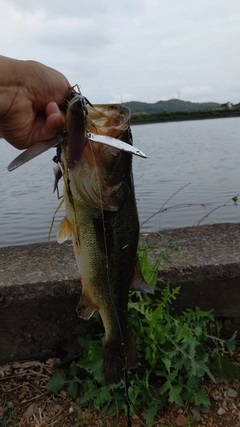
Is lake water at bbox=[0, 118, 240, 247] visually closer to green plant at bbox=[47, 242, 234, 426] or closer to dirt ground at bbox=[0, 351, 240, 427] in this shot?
green plant at bbox=[47, 242, 234, 426]

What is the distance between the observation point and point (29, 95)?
7.97 feet

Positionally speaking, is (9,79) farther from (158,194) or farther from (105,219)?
(158,194)

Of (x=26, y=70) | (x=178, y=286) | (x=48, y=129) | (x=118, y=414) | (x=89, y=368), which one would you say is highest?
(x=26, y=70)

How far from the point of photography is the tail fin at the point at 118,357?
8.43 ft

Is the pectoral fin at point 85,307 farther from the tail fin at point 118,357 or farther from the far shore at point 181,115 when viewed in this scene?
the far shore at point 181,115

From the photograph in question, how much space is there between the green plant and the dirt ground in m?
0.07

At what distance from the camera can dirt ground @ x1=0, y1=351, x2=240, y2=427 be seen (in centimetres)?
283

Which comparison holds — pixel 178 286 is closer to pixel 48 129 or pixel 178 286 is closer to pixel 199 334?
pixel 199 334

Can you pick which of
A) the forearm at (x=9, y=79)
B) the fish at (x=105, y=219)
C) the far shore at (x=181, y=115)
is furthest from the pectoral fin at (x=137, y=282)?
the far shore at (x=181, y=115)

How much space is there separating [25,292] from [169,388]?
1.30 m

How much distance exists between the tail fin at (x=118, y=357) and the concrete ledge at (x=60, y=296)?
751 mm

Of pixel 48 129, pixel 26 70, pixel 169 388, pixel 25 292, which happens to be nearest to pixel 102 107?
pixel 48 129

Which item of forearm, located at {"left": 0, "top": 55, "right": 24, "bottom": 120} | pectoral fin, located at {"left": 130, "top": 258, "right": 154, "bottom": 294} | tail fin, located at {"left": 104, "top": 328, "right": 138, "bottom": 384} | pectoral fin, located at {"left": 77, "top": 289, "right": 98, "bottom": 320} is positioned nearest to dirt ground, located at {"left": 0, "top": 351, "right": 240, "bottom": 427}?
tail fin, located at {"left": 104, "top": 328, "right": 138, "bottom": 384}

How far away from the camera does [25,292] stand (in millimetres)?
3234
